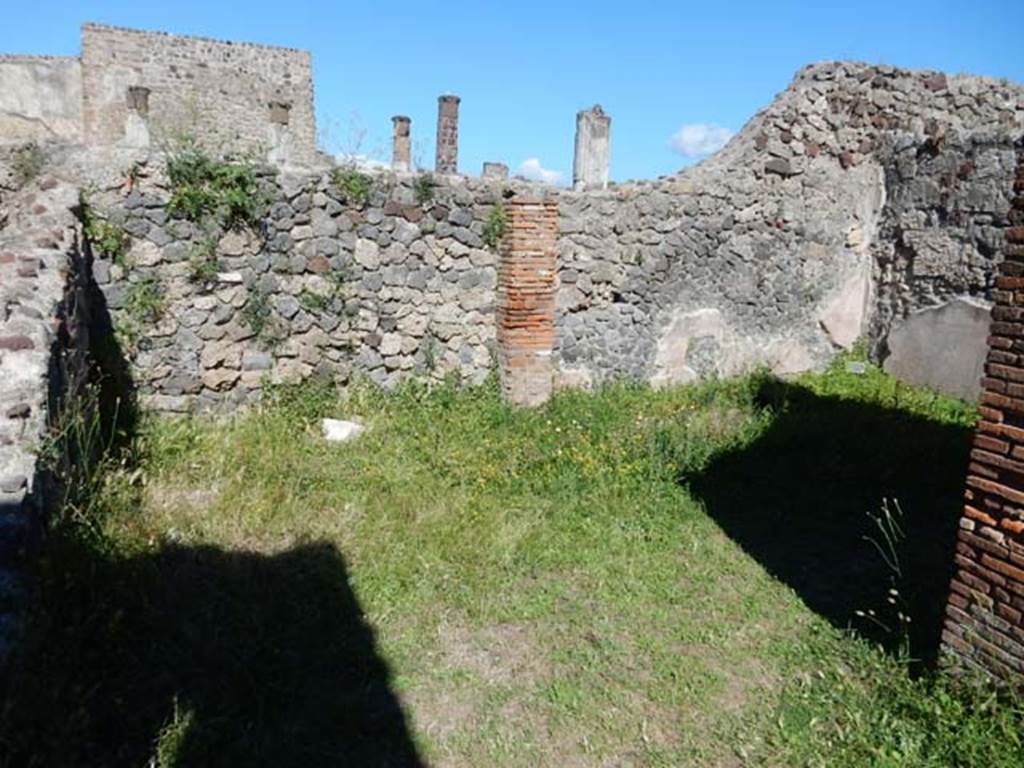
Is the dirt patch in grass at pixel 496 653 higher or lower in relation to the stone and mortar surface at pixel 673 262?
lower

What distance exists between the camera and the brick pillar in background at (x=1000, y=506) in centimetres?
274

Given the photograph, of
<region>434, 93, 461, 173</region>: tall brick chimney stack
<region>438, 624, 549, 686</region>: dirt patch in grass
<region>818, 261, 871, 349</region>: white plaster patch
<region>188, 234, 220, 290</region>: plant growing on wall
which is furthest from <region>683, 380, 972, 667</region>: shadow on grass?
<region>434, 93, 461, 173</region>: tall brick chimney stack

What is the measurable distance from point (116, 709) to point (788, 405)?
19.3ft

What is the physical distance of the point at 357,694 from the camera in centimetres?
303

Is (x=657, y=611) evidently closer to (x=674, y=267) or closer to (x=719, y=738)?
(x=719, y=738)

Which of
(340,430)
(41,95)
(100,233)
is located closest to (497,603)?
(340,430)

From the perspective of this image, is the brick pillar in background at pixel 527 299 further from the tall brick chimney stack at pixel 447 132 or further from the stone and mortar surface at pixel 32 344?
the tall brick chimney stack at pixel 447 132

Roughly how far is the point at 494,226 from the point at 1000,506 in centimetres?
458

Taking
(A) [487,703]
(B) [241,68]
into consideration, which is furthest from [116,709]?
(B) [241,68]

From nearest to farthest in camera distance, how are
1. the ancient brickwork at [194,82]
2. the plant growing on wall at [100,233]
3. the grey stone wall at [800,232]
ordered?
the plant growing on wall at [100,233], the grey stone wall at [800,232], the ancient brickwork at [194,82]

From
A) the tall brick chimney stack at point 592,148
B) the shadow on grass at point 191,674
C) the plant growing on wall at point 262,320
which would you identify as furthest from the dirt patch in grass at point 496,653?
the tall brick chimney stack at point 592,148

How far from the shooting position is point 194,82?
1485 centimetres

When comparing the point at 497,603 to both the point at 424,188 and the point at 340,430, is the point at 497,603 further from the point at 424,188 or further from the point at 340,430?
the point at 424,188

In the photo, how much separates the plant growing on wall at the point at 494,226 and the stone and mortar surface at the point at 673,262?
67mm
